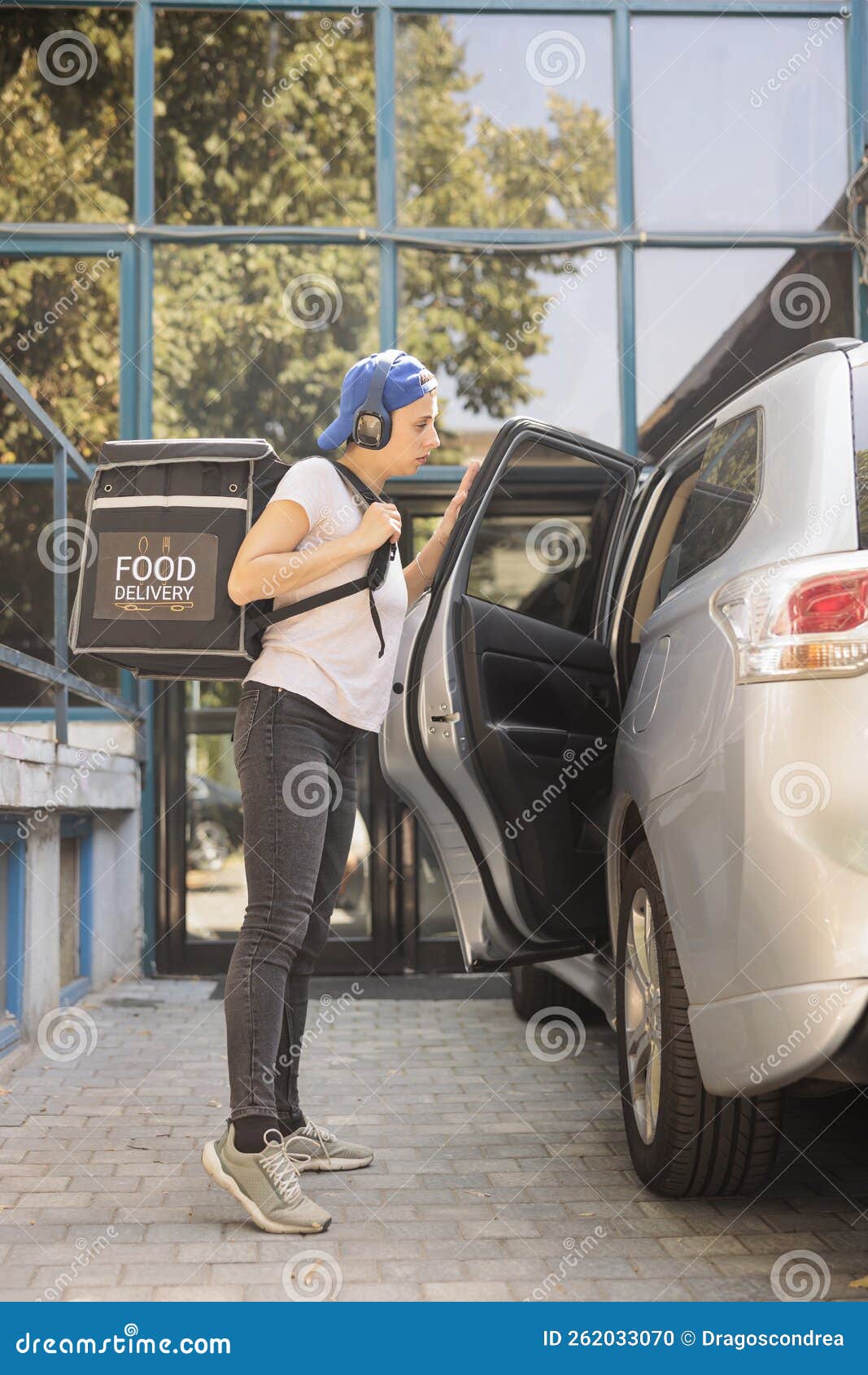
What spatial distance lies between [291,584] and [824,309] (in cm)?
541

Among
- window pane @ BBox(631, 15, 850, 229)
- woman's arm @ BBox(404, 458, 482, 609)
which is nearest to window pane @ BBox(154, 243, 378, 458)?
window pane @ BBox(631, 15, 850, 229)

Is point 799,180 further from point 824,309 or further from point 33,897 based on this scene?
point 33,897

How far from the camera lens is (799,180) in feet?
24.9

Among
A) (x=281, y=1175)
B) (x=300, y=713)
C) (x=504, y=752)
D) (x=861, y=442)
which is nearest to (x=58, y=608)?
(x=504, y=752)

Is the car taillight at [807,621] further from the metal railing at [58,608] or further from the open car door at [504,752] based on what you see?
the metal railing at [58,608]

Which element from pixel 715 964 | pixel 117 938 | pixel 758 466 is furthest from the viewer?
pixel 117 938

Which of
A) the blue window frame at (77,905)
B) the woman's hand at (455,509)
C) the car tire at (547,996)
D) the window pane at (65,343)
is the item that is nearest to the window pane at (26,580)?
the window pane at (65,343)

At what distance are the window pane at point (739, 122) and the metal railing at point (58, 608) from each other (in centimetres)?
372

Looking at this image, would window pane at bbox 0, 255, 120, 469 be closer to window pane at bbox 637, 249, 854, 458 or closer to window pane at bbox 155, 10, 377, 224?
window pane at bbox 155, 10, 377, 224

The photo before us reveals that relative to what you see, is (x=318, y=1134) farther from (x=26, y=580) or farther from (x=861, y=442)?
(x=26, y=580)

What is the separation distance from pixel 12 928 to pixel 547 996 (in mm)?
2216

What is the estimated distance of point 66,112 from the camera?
7.44 metres

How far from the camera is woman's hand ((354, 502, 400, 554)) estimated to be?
3.13 m

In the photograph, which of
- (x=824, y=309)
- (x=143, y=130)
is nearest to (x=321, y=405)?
(x=143, y=130)
